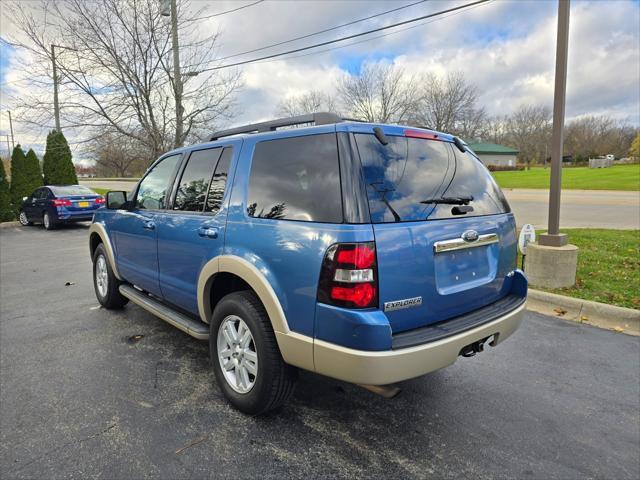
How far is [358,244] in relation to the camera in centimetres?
215

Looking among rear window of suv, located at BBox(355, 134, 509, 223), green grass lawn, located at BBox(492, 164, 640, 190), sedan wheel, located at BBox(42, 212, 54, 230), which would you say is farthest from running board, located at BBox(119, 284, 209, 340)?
green grass lawn, located at BBox(492, 164, 640, 190)

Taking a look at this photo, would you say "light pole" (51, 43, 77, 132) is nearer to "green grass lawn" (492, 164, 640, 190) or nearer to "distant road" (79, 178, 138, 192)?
"distant road" (79, 178, 138, 192)

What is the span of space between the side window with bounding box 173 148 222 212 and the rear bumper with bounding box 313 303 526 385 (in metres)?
1.68

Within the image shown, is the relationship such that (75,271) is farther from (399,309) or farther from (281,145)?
(399,309)

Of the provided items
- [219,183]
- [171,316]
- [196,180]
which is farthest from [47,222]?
[219,183]

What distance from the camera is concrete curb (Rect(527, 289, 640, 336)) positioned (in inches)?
181

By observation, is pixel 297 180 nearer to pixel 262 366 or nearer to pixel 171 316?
pixel 262 366

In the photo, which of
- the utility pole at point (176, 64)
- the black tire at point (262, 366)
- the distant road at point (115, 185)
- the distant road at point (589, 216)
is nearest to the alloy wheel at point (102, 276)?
the black tire at point (262, 366)

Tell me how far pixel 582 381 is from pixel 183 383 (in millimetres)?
3243

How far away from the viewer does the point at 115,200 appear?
4652 mm

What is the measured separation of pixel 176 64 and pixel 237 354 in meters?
12.4

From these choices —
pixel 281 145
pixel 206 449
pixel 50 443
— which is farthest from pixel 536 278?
pixel 50 443

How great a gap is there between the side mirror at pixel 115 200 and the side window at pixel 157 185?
355 millimetres

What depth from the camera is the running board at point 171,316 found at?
10.7 feet
